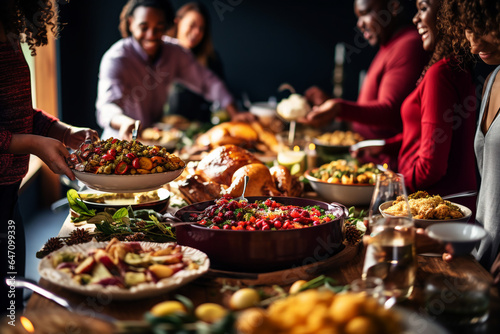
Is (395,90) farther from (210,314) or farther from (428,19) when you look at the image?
(210,314)

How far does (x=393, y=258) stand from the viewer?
1136 millimetres

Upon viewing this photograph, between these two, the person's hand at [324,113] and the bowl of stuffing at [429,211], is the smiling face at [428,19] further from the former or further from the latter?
the bowl of stuffing at [429,211]

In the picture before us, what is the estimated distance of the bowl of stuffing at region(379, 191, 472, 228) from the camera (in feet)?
4.80

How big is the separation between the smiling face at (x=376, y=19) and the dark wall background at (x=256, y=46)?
2714 mm

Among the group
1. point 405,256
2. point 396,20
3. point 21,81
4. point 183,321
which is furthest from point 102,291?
point 396,20

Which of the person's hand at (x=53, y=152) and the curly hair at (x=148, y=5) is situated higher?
the curly hair at (x=148, y=5)

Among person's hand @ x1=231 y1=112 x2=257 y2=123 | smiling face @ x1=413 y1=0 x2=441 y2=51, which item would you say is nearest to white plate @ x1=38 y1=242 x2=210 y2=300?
smiling face @ x1=413 y1=0 x2=441 y2=51

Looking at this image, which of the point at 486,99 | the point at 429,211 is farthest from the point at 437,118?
the point at 429,211

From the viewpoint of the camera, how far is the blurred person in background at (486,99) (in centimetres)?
156

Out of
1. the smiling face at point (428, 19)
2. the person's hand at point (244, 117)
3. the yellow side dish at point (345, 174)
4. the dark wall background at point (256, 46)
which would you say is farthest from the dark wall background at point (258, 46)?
the yellow side dish at point (345, 174)

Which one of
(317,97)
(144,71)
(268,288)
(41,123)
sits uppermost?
(144,71)

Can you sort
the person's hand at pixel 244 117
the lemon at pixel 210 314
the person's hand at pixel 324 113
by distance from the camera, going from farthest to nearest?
the person's hand at pixel 244 117
the person's hand at pixel 324 113
the lemon at pixel 210 314

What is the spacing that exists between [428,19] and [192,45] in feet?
9.62

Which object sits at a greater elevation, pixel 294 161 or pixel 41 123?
pixel 41 123
